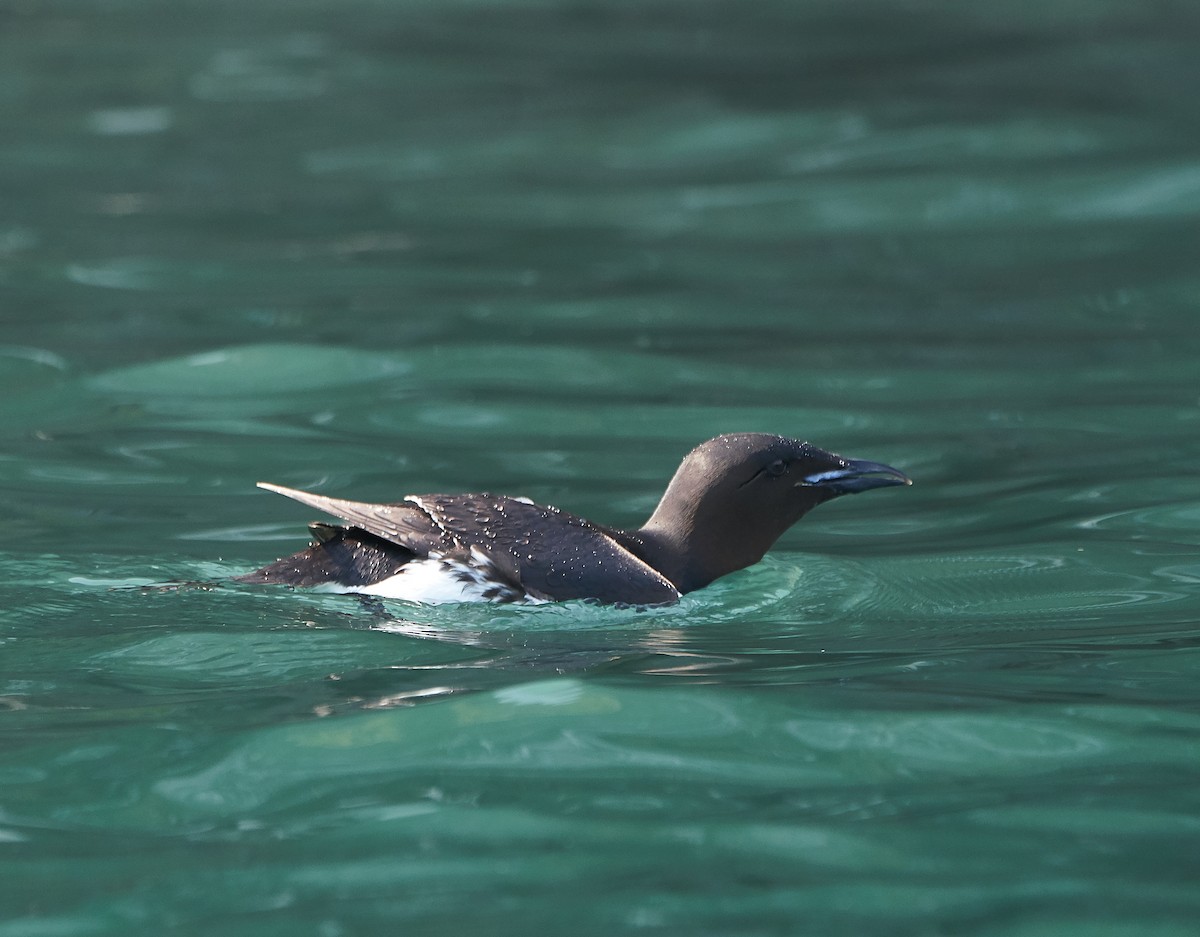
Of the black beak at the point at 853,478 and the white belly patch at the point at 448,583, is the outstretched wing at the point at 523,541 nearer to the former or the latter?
the white belly patch at the point at 448,583

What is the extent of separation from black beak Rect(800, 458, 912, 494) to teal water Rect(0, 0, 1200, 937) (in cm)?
36

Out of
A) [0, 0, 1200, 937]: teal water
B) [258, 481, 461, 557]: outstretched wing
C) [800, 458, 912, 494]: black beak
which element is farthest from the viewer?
[800, 458, 912, 494]: black beak

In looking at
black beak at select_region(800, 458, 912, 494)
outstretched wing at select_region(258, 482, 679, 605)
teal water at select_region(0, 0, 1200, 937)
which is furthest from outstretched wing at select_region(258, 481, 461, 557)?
black beak at select_region(800, 458, 912, 494)

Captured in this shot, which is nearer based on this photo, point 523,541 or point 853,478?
point 523,541

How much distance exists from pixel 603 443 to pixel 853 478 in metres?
2.48

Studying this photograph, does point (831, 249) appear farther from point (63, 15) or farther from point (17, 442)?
point (63, 15)

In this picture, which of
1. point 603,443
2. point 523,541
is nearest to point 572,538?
A: point 523,541

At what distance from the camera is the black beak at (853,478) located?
739cm

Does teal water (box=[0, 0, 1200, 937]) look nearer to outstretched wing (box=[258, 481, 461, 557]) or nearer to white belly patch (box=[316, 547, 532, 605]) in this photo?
white belly patch (box=[316, 547, 532, 605])

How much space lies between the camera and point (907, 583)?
7504 mm

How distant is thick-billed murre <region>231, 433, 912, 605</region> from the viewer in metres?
6.76

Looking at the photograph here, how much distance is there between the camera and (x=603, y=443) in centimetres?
973

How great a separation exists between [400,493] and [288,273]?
446 centimetres

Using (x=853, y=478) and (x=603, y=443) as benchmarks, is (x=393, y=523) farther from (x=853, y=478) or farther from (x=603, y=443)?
(x=603, y=443)
